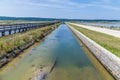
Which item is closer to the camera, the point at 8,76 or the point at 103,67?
the point at 8,76

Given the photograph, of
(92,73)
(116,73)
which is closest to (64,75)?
(92,73)

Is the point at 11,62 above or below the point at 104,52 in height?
below

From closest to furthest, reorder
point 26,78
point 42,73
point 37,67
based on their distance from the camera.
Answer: point 26,78, point 42,73, point 37,67

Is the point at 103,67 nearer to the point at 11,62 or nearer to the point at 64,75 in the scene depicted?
the point at 64,75

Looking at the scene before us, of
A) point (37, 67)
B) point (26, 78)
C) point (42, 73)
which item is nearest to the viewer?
point (26, 78)

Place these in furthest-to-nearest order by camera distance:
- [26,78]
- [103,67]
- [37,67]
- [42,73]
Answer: [103,67] < [37,67] < [42,73] < [26,78]

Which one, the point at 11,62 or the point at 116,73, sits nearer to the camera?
the point at 116,73

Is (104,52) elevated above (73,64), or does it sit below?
above

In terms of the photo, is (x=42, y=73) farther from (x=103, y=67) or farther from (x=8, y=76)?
(x=103, y=67)

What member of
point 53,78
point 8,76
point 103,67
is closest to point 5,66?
point 8,76
